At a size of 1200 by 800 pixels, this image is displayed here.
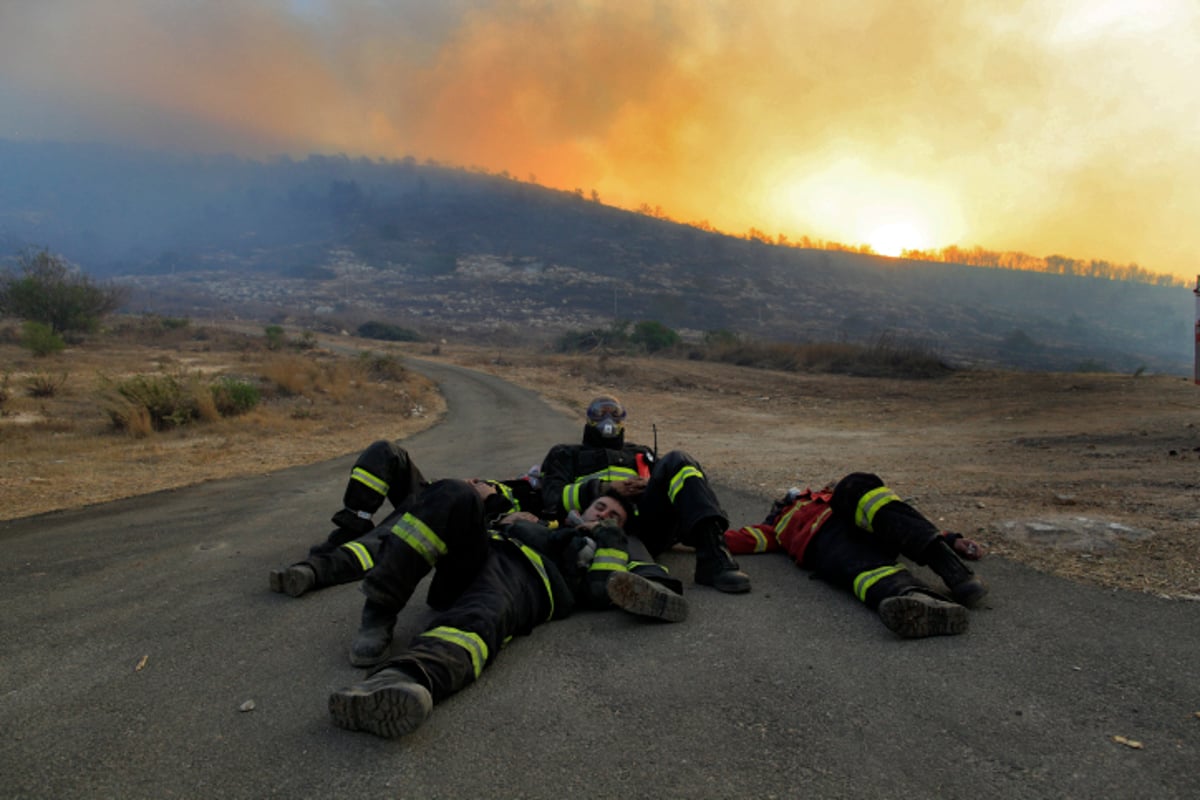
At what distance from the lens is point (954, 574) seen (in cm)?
370

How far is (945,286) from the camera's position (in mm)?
131500

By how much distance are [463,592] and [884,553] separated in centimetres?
248

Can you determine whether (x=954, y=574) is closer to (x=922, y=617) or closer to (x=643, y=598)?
(x=922, y=617)

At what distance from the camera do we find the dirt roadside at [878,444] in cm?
502

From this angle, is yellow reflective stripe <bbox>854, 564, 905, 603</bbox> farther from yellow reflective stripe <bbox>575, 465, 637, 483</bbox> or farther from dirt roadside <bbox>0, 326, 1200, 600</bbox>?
yellow reflective stripe <bbox>575, 465, 637, 483</bbox>

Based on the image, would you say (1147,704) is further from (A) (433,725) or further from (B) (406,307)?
(B) (406,307)

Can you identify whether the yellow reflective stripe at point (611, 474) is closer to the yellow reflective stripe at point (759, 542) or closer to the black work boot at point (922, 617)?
the yellow reflective stripe at point (759, 542)

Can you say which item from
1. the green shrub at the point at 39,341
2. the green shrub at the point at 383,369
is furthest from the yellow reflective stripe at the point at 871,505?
the green shrub at the point at 39,341

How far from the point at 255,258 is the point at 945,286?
15186cm

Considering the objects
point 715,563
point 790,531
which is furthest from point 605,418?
point 790,531

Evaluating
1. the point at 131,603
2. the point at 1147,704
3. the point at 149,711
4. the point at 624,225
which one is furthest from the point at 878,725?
the point at 624,225

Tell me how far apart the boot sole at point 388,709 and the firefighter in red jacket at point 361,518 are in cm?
190

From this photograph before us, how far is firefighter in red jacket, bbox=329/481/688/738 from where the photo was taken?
2434 mm

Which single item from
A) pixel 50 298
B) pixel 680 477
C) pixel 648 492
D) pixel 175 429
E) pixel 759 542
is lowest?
pixel 175 429
